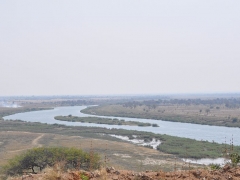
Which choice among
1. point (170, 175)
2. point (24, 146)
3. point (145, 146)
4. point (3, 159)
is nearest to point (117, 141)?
point (145, 146)

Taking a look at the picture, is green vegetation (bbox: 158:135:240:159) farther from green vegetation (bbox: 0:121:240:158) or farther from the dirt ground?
the dirt ground

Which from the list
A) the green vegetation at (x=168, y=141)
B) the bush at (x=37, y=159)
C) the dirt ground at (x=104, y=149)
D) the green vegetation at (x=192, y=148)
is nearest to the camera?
the bush at (x=37, y=159)

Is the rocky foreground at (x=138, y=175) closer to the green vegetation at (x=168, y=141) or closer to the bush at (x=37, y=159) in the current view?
the bush at (x=37, y=159)

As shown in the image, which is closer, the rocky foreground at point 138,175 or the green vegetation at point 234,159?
the rocky foreground at point 138,175

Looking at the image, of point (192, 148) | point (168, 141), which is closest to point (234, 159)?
point (192, 148)

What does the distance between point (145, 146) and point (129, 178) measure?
27312 mm

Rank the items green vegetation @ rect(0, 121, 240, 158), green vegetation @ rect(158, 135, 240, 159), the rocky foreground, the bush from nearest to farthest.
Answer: the rocky foreground → the bush → green vegetation @ rect(158, 135, 240, 159) → green vegetation @ rect(0, 121, 240, 158)

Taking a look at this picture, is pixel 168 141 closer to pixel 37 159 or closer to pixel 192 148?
pixel 192 148

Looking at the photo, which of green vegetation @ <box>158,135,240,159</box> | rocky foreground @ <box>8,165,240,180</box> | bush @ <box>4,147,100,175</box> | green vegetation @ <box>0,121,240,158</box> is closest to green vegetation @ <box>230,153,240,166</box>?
rocky foreground @ <box>8,165,240,180</box>

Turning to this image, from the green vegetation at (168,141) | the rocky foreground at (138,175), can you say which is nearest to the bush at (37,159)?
the green vegetation at (168,141)

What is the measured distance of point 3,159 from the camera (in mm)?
26109

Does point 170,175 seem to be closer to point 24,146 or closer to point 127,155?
point 127,155

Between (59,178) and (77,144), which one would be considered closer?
(59,178)

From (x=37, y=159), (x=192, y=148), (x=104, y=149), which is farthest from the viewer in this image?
(x=192, y=148)
